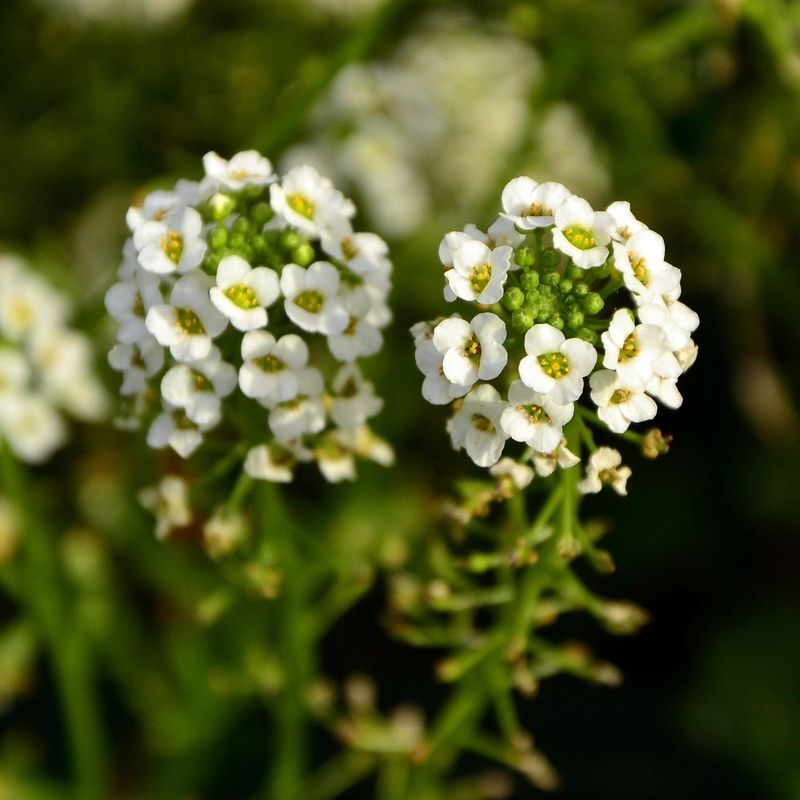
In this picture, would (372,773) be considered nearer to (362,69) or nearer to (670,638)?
(670,638)

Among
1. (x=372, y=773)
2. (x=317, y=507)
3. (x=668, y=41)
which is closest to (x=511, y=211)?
(x=668, y=41)

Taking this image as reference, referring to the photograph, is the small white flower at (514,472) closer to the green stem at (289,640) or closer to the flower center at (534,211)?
the flower center at (534,211)

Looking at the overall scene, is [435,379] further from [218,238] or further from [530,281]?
[218,238]

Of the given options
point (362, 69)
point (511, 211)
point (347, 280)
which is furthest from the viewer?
point (362, 69)

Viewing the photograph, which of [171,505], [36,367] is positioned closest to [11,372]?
[36,367]

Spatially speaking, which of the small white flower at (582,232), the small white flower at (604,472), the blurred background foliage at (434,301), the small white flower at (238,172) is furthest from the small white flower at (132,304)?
the blurred background foliage at (434,301)

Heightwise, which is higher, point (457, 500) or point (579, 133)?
point (579, 133)

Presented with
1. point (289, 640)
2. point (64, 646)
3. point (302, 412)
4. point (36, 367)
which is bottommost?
point (64, 646)
